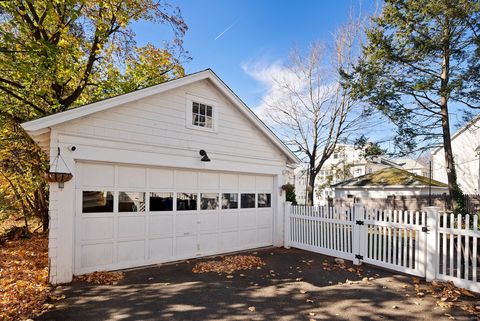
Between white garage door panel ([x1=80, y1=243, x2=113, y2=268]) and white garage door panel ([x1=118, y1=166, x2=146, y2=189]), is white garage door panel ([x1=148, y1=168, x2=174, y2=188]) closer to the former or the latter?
white garage door panel ([x1=118, y1=166, x2=146, y2=189])

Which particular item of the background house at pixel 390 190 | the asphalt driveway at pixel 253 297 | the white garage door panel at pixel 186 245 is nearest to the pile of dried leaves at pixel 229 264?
the asphalt driveway at pixel 253 297

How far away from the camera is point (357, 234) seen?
24.2ft

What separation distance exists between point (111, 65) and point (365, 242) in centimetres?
1150

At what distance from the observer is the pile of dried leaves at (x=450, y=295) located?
469 centimetres

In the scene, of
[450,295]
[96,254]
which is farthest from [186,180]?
[450,295]

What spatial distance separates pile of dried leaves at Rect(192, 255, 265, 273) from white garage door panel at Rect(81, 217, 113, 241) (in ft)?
7.11

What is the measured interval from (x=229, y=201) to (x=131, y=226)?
2.94 meters

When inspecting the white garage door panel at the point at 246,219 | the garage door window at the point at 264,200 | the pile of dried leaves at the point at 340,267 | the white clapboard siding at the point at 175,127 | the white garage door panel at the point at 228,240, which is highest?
the white clapboard siding at the point at 175,127

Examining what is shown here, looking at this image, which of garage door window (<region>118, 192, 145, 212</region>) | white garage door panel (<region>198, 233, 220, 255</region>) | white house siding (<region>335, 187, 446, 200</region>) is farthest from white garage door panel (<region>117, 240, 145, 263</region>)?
white house siding (<region>335, 187, 446, 200</region>)

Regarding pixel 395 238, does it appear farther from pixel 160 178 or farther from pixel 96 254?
pixel 96 254

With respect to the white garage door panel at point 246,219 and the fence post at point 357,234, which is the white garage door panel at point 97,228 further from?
the fence post at point 357,234

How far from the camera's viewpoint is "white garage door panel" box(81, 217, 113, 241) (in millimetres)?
6109

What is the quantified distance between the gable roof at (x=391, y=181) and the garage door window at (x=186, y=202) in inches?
721

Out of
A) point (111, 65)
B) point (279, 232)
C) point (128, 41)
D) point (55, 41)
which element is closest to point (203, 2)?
point (128, 41)
